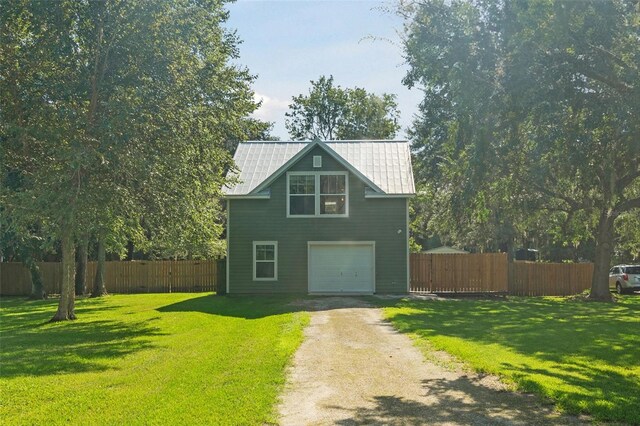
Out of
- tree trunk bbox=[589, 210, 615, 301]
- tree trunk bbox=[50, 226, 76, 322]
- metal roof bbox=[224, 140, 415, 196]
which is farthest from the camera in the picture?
tree trunk bbox=[589, 210, 615, 301]

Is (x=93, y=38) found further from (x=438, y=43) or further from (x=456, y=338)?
(x=456, y=338)

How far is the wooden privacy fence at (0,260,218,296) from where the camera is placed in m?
Answer: 32.2

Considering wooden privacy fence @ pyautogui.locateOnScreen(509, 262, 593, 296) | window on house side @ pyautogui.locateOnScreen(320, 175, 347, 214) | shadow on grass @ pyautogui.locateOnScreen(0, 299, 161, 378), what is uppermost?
window on house side @ pyautogui.locateOnScreen(320, 175, 347, 214)

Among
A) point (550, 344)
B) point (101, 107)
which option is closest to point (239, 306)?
point (101, 107)

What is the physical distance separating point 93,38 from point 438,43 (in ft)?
29.5

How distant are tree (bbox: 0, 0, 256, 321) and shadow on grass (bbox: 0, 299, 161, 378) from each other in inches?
100

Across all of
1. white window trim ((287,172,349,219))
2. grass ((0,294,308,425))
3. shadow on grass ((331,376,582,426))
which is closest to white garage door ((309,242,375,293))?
white window trim ((287,172,349,219))

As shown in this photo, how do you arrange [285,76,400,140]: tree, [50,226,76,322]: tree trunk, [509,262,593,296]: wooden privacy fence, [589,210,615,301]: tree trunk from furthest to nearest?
1. [285,76,400,140]: tree
2. [509,262,593,296]: wooden privacy fence
3. [589,210,615,301]: tree trunk
4. [50,226,76,322]: tree trunk

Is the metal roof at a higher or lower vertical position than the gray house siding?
higher

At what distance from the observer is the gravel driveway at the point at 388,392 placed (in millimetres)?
7070

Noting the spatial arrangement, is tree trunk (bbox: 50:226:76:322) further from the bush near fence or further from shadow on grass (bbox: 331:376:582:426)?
the bush near fence

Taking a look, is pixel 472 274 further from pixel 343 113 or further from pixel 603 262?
pixel 343 113

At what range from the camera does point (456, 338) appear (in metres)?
13.5

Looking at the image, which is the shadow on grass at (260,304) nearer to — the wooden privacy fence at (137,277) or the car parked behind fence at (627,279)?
the wooden privacy fence at (137,277)
